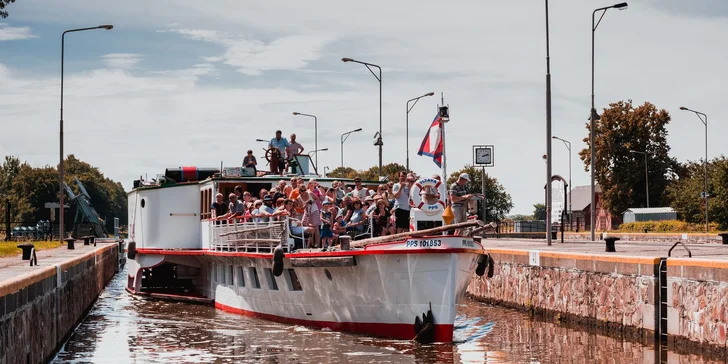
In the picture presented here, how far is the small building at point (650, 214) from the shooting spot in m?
74.6

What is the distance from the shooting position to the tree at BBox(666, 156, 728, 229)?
64.1 metres

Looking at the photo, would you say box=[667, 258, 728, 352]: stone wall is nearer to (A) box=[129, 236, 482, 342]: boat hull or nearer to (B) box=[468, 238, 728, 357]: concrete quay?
(B) box=[468, 238, 728, 357]: concrete quay

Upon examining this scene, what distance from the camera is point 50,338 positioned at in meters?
17.8

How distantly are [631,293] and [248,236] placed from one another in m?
9.28

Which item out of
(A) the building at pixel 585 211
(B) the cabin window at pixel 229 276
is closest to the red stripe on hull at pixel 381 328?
(B) the cabin window at pixel 229 276

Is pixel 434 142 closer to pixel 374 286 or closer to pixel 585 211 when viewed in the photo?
pixel 374 286

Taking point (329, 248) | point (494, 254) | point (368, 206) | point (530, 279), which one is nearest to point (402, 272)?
point (329, 248)

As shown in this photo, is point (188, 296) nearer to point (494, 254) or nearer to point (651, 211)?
point (494, 254)

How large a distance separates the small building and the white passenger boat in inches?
2016

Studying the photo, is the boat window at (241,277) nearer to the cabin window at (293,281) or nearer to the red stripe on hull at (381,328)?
the red stripe on hull at (381,328)

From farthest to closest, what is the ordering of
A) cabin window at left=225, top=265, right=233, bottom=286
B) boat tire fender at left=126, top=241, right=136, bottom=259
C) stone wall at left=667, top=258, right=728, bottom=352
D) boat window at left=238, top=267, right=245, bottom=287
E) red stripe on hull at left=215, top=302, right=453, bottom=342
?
1. boat tire fender at left=126, top=241, right=136, bottom=259
2. cabin window at left=225, top=265, right=233, bottom=286
3. boat window at left=238, top=267, right=245, bottom=287
4. red stripe on hull at left=215, top=302, right=453, bottom=342
5. stone wall at left=667, top=258, right=728, bottom=352

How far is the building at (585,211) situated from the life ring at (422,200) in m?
89.5

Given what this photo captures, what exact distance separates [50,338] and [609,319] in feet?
37.1

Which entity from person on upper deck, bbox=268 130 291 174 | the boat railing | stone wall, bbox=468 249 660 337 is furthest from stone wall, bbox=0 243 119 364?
stone wall, bbox=468 249 660 337
